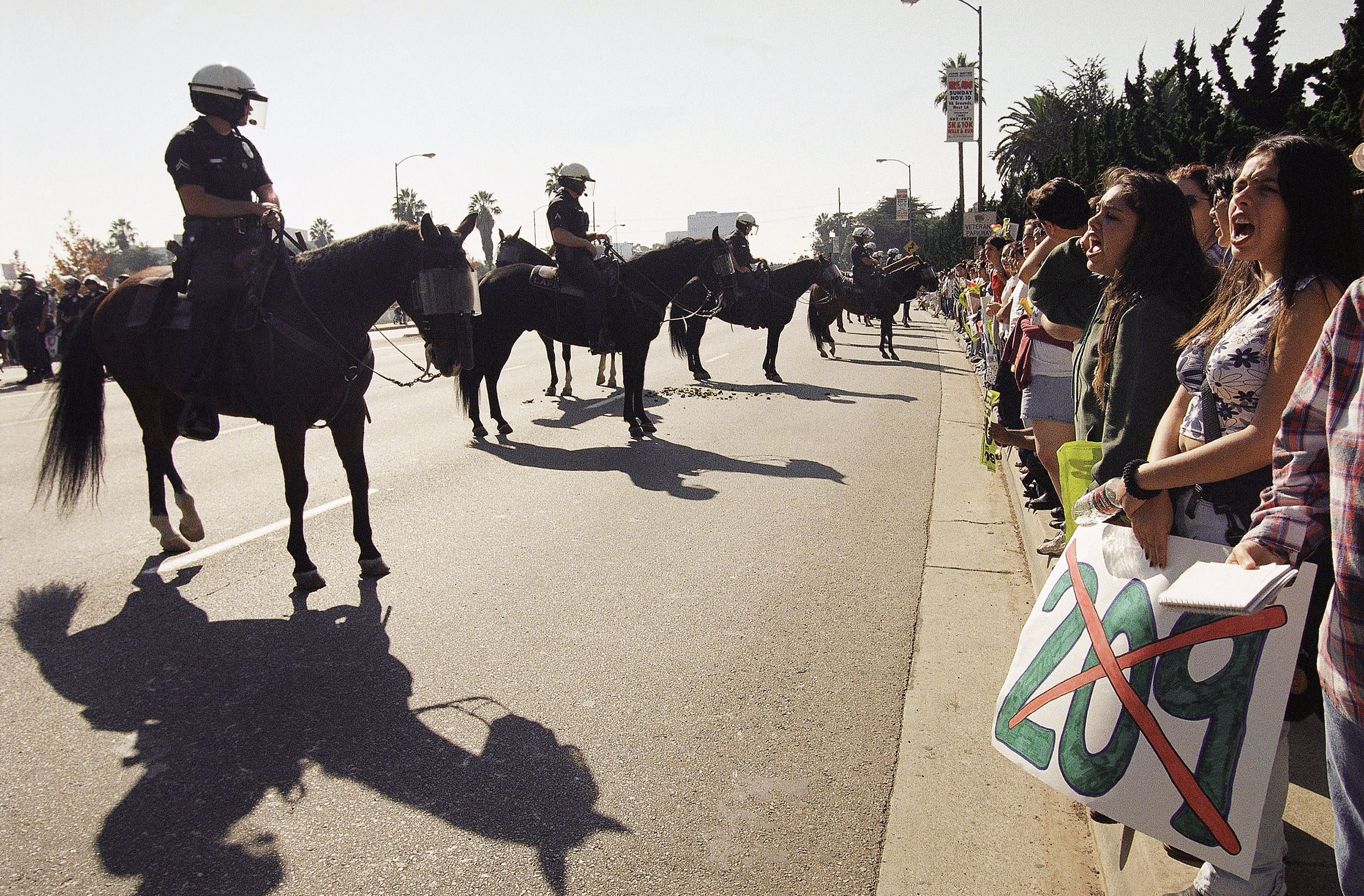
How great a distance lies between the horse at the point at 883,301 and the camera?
19.1 metres

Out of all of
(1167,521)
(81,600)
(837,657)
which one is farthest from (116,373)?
(1167,521)

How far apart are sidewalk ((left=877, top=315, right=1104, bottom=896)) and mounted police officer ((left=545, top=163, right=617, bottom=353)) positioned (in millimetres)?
5690

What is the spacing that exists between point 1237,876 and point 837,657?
222 cm

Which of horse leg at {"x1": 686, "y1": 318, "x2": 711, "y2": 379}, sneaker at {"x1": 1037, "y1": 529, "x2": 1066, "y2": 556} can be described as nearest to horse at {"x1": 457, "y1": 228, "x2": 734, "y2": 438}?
horse leg at {"x1": 686, "y1": 318, "x2": 711, "y2": 379}

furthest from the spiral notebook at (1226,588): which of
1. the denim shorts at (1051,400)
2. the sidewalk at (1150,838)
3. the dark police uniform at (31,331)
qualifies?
the dark police uniform at (31,331)

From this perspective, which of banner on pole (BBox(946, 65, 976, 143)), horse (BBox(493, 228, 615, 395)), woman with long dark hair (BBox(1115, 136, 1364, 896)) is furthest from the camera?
banner on pole (BBox(946, 65, 976, 143))

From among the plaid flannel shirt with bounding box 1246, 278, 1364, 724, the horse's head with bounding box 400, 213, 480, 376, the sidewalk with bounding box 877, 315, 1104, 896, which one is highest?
the horse's head with bounding box 400, 213, 480, 376

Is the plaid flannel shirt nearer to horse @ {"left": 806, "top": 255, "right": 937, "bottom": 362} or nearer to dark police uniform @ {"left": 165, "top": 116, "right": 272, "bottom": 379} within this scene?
dark police uniform @ {"left": 165, "top": 116, "right": 272, "bottom": 379}

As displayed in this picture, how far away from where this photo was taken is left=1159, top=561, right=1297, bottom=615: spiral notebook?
1.84 m

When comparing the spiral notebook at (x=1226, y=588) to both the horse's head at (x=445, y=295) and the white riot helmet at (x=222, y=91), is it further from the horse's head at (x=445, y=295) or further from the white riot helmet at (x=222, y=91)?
the white riot helmet at (x=222, y=91)

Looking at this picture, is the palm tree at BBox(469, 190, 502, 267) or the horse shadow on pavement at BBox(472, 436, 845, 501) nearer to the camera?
the horse shadow on pavement at BBox(472, 436, 845, 501)

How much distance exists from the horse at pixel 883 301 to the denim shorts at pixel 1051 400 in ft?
45.0

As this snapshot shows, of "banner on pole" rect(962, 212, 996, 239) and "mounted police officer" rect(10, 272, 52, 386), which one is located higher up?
"banner on pole" rect(962, 212, 996, 239)

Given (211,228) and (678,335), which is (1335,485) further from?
(678,335)
